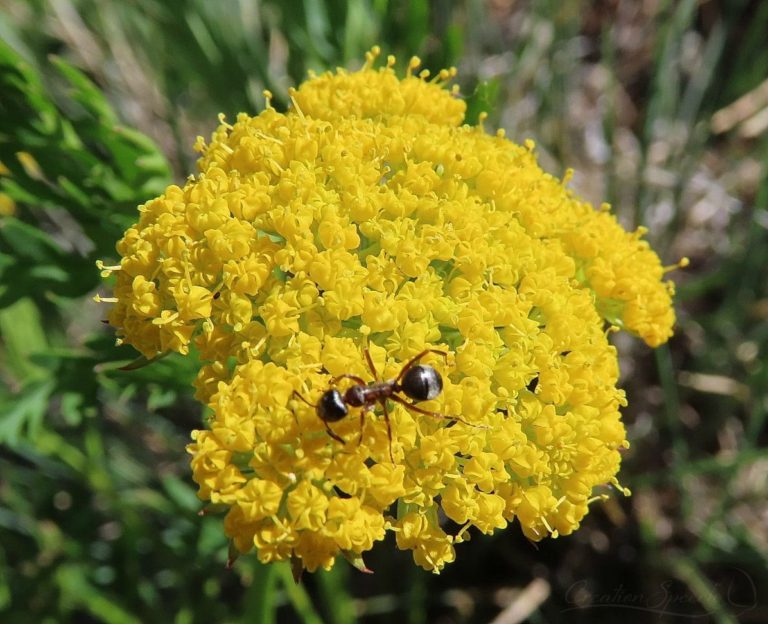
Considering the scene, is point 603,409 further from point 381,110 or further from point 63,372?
point 63,372

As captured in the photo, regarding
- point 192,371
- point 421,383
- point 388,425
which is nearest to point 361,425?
point 388,425

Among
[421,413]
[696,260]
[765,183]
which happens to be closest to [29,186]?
[421,413]

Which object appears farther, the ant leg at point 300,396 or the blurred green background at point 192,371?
the blurred green background at point 192,371

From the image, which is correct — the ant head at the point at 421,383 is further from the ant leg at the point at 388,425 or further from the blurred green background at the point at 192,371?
the blurred green background at the point at 192,371

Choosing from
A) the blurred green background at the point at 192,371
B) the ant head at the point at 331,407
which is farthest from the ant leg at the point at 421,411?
the blurred green background at the point at 192,371

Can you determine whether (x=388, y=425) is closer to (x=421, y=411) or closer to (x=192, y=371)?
(x=421, y=411)

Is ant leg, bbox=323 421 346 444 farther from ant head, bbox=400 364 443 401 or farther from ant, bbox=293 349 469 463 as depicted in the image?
ant head, bbox=400 364 443 401
